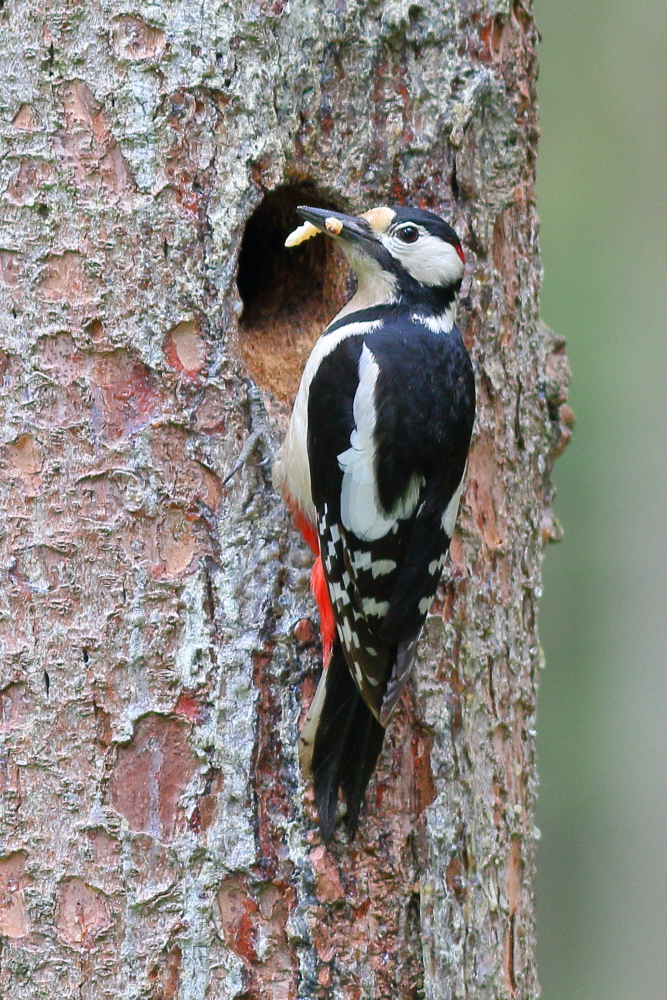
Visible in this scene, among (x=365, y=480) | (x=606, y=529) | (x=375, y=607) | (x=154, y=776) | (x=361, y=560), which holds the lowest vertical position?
(x=154, y=776)

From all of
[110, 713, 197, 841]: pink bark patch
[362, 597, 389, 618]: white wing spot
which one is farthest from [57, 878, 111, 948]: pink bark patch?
[362, 597, 389, 618]: white wing spot

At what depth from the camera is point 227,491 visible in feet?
7.32

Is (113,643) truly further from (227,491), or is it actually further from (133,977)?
(133,977)

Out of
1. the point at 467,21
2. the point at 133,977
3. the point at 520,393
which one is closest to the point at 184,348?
the point at 520,393

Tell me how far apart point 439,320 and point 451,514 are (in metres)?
0.45

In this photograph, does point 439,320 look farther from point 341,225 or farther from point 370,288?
point 341,225

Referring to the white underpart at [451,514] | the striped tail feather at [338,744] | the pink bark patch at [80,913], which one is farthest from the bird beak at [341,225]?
the pink bark patch at [80,913]

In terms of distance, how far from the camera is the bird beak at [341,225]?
2.26 metres

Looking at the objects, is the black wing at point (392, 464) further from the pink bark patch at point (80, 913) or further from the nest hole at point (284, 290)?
the pink bark patch at point (80, 913)

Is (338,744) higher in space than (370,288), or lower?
lower

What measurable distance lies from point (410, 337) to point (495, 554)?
20.0 inches

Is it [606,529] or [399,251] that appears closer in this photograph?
[399,251]

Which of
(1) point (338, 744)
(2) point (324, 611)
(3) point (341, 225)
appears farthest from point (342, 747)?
(3) point (341, 225)

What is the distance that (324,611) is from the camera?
2225 millimetres
